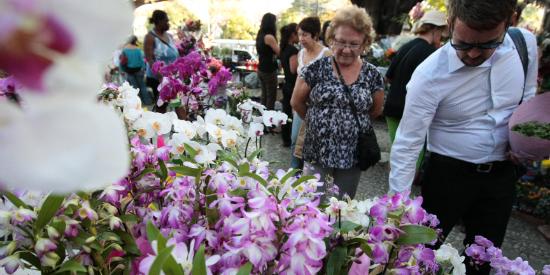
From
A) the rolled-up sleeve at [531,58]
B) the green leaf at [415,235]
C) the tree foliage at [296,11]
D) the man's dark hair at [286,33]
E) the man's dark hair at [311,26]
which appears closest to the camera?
the green leaf at [415,235]

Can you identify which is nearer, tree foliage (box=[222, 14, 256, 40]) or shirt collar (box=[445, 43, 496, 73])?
shirt collar (box=[445, 43, 496, 73])

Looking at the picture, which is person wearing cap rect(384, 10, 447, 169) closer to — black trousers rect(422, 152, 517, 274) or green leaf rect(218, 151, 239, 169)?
black trousers rect(422, 152, 517, 274)

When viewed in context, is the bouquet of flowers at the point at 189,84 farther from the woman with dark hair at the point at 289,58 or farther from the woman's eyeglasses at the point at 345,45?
the woman with dark hair at the point at 289,58

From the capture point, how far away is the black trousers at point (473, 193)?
5.72 ft

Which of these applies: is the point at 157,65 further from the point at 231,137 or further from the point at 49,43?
the point at 49,43

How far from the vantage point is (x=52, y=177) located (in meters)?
0.19

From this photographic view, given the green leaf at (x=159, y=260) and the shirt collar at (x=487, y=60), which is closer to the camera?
the green leaf at (x=159, y=260)

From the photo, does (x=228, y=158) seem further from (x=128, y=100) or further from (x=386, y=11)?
(x=386, y=11)

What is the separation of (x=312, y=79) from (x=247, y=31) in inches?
928

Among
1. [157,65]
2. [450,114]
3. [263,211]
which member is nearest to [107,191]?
[263,211]

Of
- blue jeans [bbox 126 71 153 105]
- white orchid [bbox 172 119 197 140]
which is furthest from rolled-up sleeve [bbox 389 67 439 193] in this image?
blue jeans [bbox 126 71 153 105]

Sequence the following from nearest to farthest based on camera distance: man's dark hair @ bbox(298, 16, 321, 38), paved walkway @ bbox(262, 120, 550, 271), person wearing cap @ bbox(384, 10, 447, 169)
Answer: person wearing cap @ bbox(384, 10, 447, 169)
paved walkway @ bbox(262, 120, 550, 271)
man's dark hair @ bbox(298, 16, 321, 38)

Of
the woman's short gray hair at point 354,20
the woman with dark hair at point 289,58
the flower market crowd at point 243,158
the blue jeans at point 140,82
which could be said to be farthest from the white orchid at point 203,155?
the blue jeans at point 140,82

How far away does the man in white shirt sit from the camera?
1618mm
